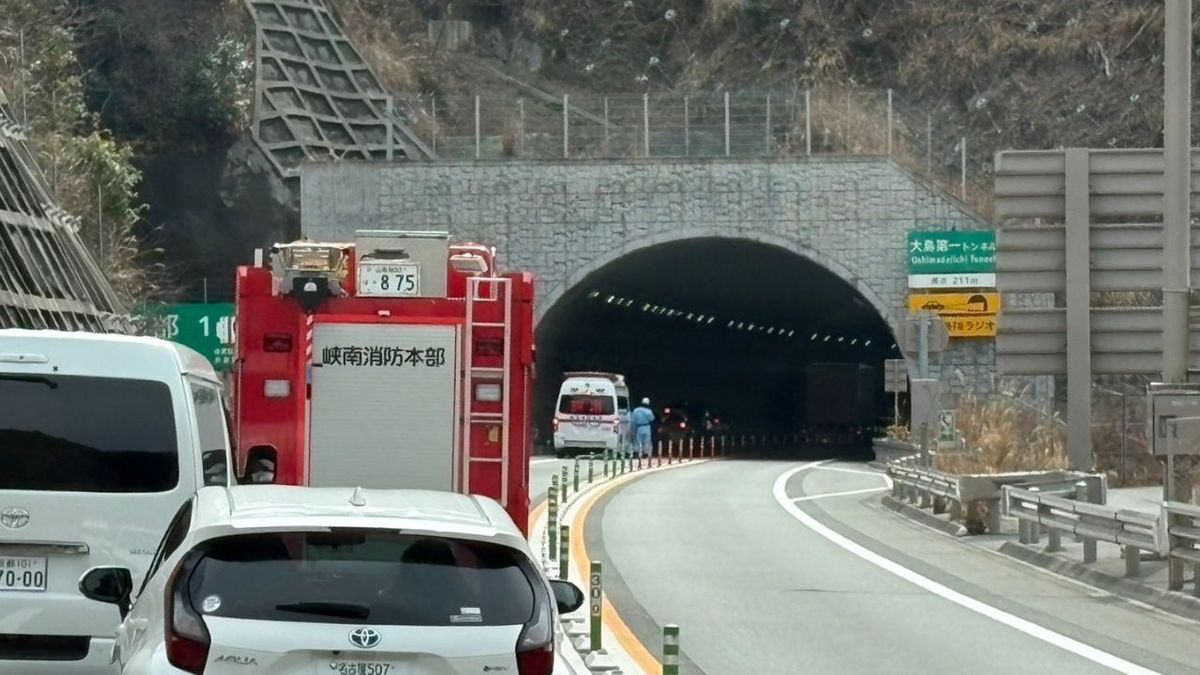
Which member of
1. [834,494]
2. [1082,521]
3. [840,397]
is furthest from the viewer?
[840,397]

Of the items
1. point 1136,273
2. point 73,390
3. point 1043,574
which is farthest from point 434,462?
point 1136,273

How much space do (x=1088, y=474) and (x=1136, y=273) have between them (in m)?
2.72

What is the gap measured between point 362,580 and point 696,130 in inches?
1940

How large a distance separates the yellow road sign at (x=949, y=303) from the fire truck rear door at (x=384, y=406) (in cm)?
3870

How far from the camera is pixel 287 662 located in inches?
286

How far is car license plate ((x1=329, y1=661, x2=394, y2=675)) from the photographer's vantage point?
7320 millimetres

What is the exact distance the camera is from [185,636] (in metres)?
7.23

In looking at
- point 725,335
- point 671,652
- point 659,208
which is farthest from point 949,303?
point 671,652

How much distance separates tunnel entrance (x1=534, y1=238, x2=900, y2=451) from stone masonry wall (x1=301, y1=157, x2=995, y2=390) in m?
0.73

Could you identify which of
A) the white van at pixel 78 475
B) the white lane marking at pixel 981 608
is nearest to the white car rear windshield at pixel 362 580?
the white van at pixel 78 475

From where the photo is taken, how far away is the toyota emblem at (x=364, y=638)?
7.30 meters

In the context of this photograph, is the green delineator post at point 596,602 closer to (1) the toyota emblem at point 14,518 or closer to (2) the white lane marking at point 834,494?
(1) the toyota emblem at point 14,518

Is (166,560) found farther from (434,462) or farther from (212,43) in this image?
(212,43)

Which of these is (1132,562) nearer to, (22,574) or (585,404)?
(22,574)
